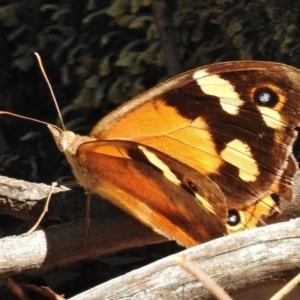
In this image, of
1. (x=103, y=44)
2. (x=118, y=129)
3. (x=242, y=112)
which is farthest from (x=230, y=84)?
(x=103, y=44)

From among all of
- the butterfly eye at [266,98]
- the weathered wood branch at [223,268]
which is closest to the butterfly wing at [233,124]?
the butterfly eye at [266,98]

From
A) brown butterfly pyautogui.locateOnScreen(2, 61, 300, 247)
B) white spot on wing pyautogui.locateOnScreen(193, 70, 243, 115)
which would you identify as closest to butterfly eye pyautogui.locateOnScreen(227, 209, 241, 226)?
brown butterfly pyautogui.locateOnScreen(2, 61, 300, 247)

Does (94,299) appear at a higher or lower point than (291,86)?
lower

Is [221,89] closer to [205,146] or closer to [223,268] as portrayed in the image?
[205,146]

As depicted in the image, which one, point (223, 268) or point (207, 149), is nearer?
point (223, 268)

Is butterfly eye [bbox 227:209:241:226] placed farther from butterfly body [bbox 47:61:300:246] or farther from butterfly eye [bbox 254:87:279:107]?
butterfly eye [bbox 254:87:279:107]

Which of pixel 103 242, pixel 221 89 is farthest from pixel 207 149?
pixel 103 242

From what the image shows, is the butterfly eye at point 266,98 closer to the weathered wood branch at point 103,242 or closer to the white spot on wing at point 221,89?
the white spot on wing at point 221,89

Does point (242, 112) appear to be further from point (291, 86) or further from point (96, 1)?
point (96, 1)
